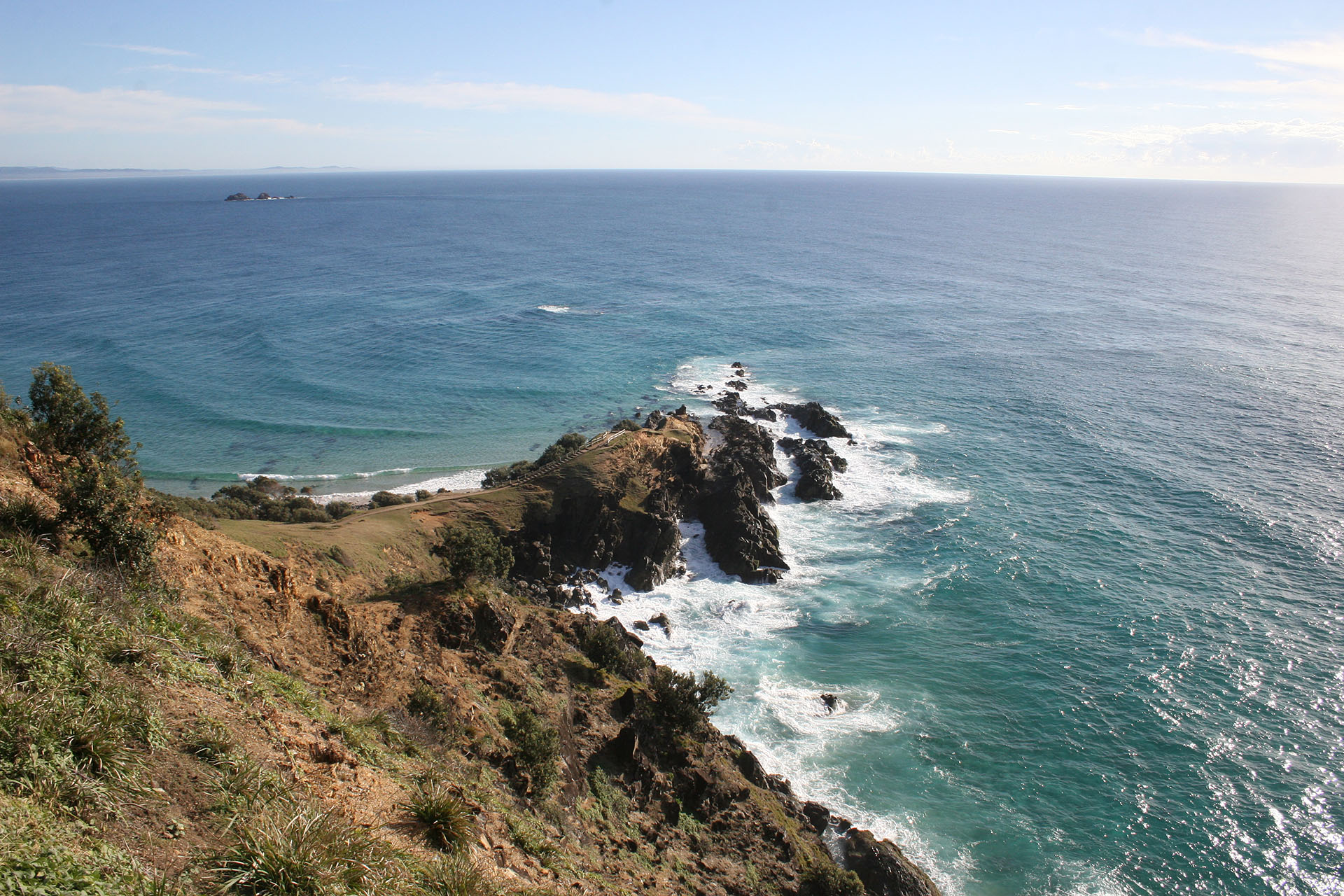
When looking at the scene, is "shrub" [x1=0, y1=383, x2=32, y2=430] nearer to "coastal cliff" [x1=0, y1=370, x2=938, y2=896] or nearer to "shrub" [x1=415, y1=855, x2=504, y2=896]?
"coastal cliff" [x1=0, y1=370, x2=938, y2=896]

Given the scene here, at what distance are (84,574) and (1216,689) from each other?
47945mm

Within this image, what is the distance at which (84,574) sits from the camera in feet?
52.1

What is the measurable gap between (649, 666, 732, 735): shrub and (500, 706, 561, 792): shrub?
647cm

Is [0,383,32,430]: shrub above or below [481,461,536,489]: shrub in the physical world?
above

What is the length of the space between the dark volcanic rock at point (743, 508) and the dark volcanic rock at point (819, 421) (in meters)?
7.71

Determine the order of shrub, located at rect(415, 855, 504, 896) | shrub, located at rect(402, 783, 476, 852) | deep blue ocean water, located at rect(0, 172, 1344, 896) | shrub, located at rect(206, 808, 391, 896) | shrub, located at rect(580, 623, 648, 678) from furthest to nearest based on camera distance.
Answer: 1. shrub, located at rect(580, 623, 648, 678)
2. deep blue ocean water, located at rect(0, 172, 1344, 896)
3. shrub, located at rect(402, 783, 476, 852)
4. shrub, located at rect(415, 855, 504, 896)
5. shrub, located at rect(206, 808, 391, 896)

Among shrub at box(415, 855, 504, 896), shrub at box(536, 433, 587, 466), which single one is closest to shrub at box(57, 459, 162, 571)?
shrub at box(415, 855, 504, 896)

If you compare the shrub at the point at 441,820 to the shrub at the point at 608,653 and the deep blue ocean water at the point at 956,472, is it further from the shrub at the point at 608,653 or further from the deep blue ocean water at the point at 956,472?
the deep blue ocean water at the point at 956,472

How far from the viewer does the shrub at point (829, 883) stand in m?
24.0

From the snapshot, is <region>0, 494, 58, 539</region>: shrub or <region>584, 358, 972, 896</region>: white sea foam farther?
<region>584, 358, 972, 896</region>: white sea foam

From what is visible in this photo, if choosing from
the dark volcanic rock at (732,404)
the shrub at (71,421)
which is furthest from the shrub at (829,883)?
the dark volcanic rock at (732,404)

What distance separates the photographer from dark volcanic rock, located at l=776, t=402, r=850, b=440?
68.0 metres

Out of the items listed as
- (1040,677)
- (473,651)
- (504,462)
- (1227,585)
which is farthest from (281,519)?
(1227,585)

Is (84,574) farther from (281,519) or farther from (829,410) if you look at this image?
(829,410)
